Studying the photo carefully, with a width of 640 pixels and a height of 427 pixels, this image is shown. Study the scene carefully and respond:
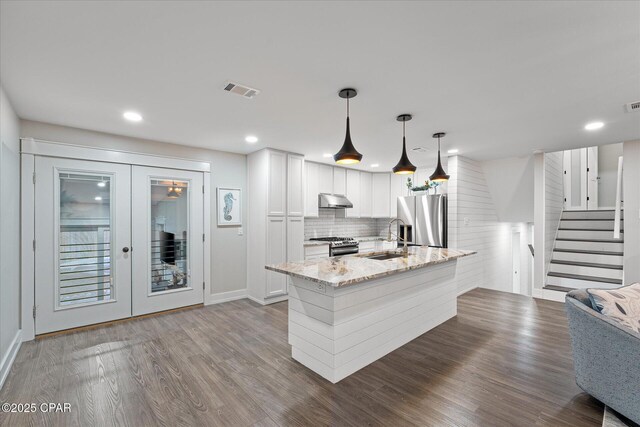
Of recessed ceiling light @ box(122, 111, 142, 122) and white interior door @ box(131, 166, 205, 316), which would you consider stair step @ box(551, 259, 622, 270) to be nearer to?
white interior door @ box(131, 166, 205, 316)

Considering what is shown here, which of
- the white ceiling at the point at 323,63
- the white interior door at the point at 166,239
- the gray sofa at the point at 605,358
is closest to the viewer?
the white ceiling at the point at 323,63

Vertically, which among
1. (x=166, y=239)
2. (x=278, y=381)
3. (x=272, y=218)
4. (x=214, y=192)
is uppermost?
(x=214, y=192)

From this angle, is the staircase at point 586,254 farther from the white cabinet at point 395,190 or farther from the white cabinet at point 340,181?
the white cabinet at point 340,181

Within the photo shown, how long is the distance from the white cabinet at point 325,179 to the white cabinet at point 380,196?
4.55 ft

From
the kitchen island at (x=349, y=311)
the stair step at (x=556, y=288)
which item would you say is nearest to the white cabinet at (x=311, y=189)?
the kitchen island at (x=349, y=311)

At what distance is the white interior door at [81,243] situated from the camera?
349cm

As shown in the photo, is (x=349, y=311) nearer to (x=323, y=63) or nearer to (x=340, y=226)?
(x=323, y=63)

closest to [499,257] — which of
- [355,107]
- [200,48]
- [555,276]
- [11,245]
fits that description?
[555,276]

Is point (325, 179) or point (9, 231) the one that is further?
point (325, 179)

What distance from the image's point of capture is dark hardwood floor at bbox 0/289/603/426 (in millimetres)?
2076

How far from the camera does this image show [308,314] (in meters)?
2.71

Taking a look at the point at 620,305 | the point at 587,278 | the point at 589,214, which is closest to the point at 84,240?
the point at 620,305

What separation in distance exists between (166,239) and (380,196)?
470cm

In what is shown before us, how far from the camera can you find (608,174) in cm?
663
